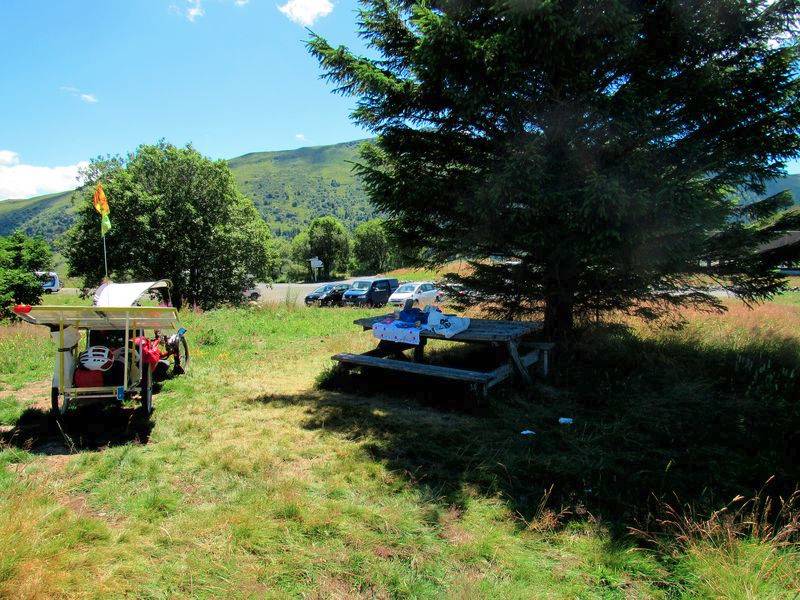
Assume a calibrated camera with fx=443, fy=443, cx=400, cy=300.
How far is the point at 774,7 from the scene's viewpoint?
6.48 metres

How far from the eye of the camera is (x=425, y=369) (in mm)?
6203

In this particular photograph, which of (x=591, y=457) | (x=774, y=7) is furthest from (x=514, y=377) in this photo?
(x=774, y=7)

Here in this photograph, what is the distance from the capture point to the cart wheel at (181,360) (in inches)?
308

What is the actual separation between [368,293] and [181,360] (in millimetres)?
16862

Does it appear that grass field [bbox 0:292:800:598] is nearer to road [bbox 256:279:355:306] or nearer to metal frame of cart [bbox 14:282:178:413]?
metal frame of cart [bbox 14:282:178:413]

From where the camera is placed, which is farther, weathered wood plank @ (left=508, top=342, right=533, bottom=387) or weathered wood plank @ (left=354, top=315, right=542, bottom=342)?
weathered wood plank @ (left=508, top=342, right=533, bottom=387)

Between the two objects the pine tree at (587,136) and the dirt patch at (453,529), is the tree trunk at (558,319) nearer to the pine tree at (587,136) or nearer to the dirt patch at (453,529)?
the pine tree at (587,136)

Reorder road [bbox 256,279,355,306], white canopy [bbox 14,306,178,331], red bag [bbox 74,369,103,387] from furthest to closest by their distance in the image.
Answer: road [bbox 256,279,355,306] < red bag [bbox 74,369,103,387] < white canopy [bbox 14,306,178,331]

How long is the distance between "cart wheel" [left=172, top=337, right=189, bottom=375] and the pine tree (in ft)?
14.4

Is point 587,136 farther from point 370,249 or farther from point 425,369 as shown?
point 370,249

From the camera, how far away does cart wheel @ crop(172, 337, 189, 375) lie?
25.7 feet

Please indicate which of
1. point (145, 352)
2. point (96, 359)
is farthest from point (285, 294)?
point (96, 359)

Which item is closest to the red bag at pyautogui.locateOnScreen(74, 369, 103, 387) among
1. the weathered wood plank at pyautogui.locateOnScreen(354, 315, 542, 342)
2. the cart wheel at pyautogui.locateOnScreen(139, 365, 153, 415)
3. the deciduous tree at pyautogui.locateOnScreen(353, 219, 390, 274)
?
the cart wheel at pyautogui.locateOnScreen(139, 365, 153, 415)

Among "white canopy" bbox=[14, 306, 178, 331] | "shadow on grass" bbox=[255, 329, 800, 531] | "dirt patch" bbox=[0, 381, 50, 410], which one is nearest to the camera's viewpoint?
"shadow on grass" bbox=[255, 329, 800, 531]
